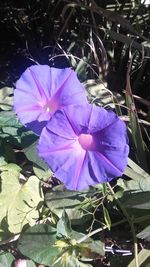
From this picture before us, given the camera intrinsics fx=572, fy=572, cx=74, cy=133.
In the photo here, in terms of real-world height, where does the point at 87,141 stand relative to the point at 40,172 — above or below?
above

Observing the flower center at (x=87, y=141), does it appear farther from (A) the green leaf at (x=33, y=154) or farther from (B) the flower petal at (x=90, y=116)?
(A) the green leaf at (x=33, y=154)

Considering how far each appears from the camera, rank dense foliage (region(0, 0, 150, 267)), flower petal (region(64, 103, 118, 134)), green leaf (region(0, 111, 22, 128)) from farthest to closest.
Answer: green leaf (region(0, 111, 22, 128)) < dense foliage (region(0, 0, 150, 267)) < flower petal (region(64, 103, 118, 134))

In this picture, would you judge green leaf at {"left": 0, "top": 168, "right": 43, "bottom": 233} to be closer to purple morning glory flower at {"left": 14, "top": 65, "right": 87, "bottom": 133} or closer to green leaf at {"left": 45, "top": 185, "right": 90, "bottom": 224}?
green leaf at {"left": 45, "top": 185, "right": 90, "bottom": 224}

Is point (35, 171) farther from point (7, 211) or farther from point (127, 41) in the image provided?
point (127, 41)

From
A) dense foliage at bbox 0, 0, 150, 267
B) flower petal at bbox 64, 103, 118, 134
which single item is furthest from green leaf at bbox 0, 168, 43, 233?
flower petal at bbox 64, 103, 118, 134

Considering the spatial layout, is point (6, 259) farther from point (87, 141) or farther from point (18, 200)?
point (87, 141)

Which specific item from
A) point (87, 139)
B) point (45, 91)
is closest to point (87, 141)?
point (87, 139)
